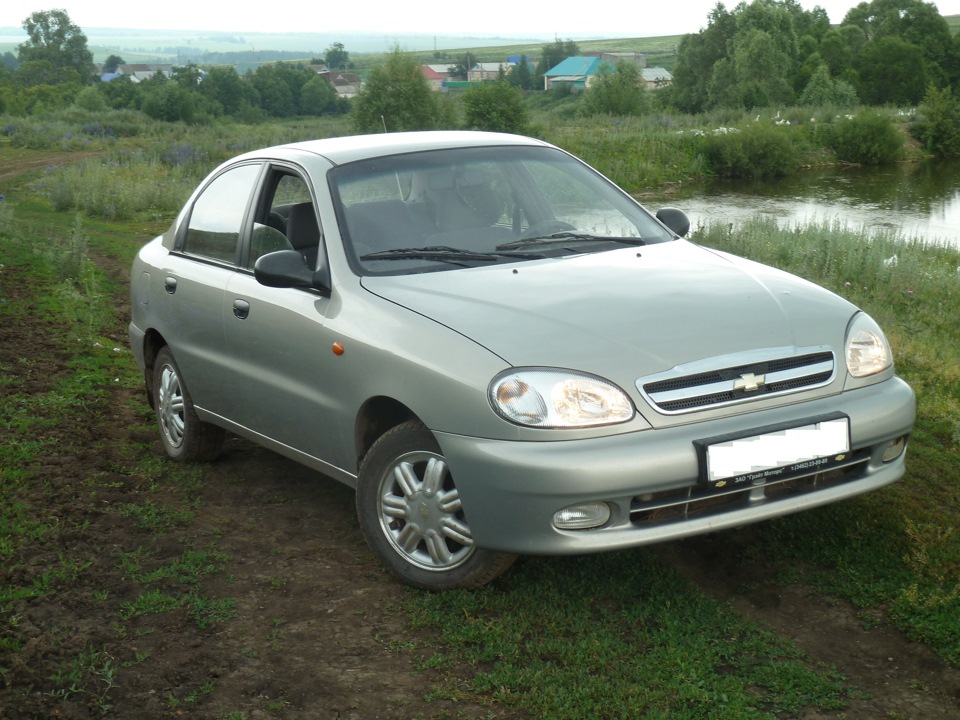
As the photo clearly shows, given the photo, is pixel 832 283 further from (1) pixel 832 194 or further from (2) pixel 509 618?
(1) pixel 832 194

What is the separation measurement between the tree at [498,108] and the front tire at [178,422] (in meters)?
30.9

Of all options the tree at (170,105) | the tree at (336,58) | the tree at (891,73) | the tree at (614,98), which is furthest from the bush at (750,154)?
the tree at (336,58)

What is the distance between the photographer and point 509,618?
12.9ft

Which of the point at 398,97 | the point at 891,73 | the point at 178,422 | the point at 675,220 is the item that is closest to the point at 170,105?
the point at 398,97

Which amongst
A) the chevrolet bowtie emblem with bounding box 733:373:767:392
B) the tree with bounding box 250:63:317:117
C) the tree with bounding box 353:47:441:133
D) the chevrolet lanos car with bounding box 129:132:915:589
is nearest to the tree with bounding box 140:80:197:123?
the tree with bounding box 353:47:441:133

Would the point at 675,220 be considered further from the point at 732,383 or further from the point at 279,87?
the point at 279,87

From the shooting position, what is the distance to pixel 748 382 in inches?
148

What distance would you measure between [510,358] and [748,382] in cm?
80

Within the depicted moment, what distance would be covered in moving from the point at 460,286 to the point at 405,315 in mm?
290

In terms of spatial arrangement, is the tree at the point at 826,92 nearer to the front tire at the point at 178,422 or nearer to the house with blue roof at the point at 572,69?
the front tire at the point at 178,422

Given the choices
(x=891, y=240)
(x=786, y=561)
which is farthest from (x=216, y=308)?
(x=891, y=240)

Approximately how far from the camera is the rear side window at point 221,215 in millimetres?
5410

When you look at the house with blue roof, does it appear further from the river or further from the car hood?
the car hood

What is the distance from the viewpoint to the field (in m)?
3.41
